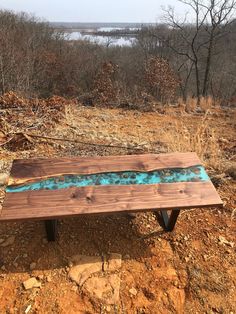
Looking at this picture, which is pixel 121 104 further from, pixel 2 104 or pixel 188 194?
pixel 188 194

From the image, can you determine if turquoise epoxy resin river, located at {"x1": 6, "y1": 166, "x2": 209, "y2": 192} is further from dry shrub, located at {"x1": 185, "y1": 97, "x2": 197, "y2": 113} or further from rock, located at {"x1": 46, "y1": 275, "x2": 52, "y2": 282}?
dry shrub, located at {"x1": 185, "y1": 97, "x2": 197, "y2": 113}

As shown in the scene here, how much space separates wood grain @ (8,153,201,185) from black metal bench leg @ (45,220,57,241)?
0.29 meters

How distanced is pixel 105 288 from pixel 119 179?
64cm

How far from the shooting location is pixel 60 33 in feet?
64.8

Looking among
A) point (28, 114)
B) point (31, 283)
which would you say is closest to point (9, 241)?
point (31, 283)

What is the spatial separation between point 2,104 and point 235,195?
11.5ft

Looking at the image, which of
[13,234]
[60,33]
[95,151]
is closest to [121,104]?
[95,151]

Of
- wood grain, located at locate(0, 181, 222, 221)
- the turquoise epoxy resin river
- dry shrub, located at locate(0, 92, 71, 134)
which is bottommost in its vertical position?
dry shrub, located at locate(0, 92, 71, 134)

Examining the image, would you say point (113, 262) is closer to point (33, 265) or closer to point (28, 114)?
point (33, 265)

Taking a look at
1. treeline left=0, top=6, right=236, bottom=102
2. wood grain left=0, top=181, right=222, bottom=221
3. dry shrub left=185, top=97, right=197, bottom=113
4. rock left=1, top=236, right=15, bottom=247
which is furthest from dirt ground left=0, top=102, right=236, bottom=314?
treeline left=0, top=6, right=236, bottom=102

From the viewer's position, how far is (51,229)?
1.79 metres

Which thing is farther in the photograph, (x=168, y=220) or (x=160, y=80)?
(x=160, y=80)

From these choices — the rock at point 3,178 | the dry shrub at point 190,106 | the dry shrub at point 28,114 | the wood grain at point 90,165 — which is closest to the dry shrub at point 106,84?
the dry shrub at point 190,106

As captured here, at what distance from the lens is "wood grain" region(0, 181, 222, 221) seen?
1.50 meters
